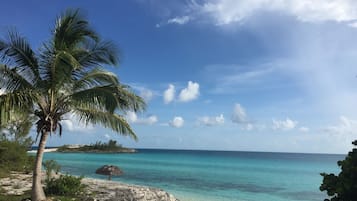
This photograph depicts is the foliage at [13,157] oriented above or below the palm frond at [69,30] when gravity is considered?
below

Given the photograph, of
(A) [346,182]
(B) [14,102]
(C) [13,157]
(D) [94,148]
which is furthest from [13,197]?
(D) [94,148]

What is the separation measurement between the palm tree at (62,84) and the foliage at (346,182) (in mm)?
6590

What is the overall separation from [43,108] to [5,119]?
1.08 m

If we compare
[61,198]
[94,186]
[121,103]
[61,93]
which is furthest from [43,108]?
[94,186]

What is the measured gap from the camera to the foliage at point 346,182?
4.86 metres

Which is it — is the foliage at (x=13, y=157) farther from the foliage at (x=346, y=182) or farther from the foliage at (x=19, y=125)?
the foliage at (x=346, y=182)

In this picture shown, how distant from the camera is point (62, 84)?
10.1 meters

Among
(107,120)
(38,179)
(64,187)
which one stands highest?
(107,120)

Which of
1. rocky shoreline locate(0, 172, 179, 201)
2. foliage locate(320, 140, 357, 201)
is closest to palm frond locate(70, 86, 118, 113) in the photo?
rocky shoreline locate(0, 172, 179, 201)

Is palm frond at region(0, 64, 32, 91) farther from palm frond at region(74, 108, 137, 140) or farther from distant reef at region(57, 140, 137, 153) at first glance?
distant reef at region(57, 140, 137, 153)

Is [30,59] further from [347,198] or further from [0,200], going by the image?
[347,198]

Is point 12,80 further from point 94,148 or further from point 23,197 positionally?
point 94,148

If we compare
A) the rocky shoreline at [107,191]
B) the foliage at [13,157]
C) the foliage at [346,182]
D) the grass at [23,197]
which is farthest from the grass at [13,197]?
the foliage at [346,182]

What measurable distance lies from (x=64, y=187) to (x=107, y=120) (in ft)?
9.27
